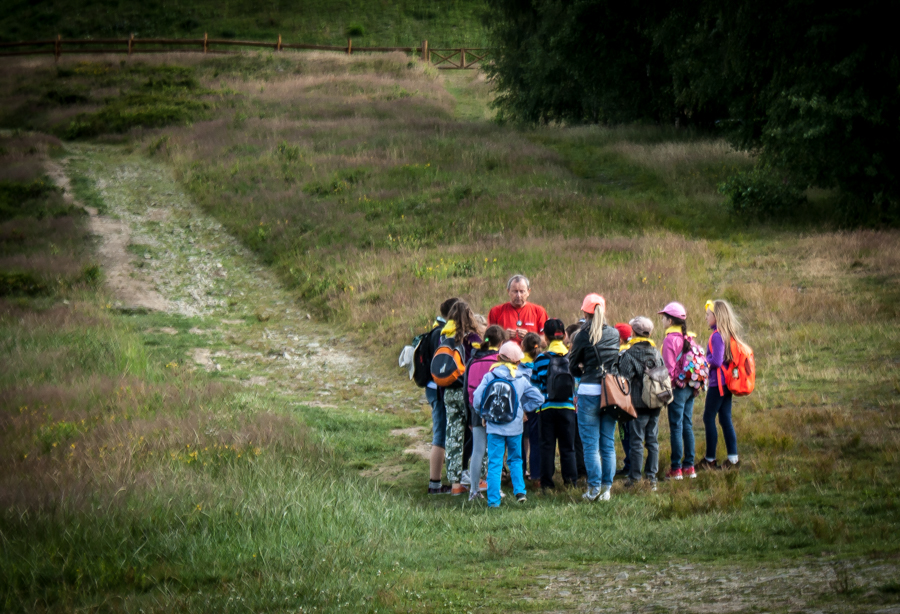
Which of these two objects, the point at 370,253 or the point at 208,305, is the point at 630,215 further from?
the point at 208,305

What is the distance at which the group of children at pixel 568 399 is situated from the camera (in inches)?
306

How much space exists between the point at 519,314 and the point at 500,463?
1789 millimetres

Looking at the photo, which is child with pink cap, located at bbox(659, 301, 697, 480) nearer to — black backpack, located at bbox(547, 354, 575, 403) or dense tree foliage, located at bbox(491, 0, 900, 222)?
black backpack, located at bbox(547, 354, 575, 403)

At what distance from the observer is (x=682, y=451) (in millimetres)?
8750

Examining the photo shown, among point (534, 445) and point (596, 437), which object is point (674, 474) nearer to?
point (596, 437)

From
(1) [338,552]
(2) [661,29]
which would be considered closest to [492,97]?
(2) [661,29]

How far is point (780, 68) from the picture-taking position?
18688 mm

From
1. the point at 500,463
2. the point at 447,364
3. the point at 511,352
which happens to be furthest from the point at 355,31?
the point at 500,463

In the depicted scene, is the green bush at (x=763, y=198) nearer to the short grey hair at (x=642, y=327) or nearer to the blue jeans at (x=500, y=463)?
the short grey hair at (x=642, y=327)

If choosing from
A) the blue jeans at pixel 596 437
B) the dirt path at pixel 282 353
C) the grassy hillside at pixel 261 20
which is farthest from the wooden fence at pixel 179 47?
the blue jeans at pixel 596 437

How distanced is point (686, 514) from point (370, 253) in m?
12.1

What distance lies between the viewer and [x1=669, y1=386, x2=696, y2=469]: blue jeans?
8492 millimetres

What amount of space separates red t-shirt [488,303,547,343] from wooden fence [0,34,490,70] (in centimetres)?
4264

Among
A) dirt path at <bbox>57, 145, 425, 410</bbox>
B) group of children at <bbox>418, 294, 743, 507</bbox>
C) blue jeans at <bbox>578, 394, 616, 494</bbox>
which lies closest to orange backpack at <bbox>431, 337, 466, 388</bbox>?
group of children at <bbox>418, 294, 743, 507</bbox>
